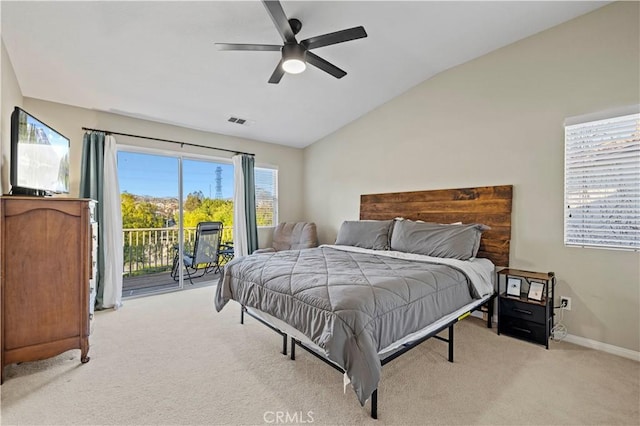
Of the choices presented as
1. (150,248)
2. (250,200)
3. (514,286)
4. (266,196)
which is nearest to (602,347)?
(514,286)

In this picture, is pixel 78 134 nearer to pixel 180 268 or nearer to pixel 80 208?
pixel 80 208

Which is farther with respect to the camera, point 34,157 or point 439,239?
point 439,239

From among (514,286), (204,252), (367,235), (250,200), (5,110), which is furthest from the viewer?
(250,200)

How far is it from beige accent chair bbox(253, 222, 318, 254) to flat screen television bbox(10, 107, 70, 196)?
9.19 ft

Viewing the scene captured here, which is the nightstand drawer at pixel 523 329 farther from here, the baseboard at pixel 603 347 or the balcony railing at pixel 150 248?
the balcony railing at pixel 150 248

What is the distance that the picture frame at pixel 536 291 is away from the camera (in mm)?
2698

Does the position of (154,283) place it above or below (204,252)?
below

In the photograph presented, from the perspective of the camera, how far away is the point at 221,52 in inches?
113

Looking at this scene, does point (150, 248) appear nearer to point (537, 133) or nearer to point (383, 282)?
point (383, 282)

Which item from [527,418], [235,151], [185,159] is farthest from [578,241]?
[185,159]

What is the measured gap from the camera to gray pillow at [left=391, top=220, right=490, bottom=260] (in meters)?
3.00

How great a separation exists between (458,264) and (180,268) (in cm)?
379

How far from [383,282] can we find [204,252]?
353 centimetres

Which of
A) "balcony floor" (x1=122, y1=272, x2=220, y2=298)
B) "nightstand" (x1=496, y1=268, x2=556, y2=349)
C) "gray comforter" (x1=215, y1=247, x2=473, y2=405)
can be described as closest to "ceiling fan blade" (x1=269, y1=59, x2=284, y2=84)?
"gray comforter" (x1=215, y1=247, x2=473, y2=405)
